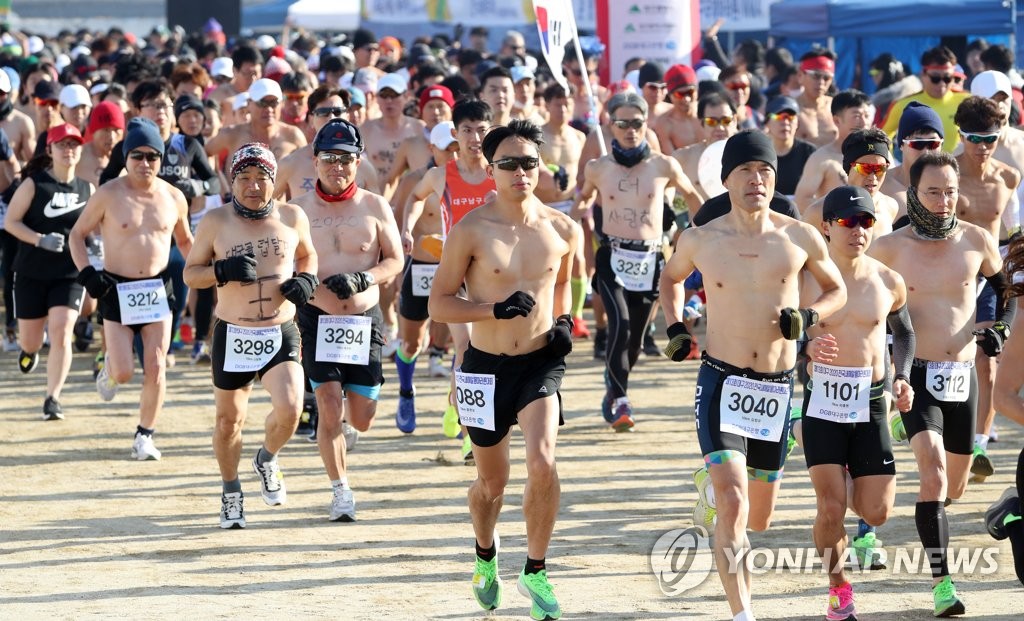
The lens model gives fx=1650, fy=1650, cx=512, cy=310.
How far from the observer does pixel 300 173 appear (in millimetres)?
10672

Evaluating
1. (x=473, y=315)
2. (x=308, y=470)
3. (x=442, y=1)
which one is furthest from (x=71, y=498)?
(x=442, y=1)

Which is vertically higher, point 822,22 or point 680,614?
point 822,22

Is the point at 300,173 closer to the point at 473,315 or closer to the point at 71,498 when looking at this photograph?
the point at 71,498

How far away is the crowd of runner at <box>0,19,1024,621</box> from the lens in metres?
6.52

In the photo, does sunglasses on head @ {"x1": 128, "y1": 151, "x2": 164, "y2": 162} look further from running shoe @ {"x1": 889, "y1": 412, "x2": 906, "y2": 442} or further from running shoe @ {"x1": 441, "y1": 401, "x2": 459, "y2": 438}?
running shoe @ {"x1": 889, "y1": 412, "x2": 906, "y2": 442}

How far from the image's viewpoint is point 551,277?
6.89 meters

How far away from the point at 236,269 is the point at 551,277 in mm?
1682

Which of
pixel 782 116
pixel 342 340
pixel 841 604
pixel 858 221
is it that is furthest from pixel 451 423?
pixel 841 604

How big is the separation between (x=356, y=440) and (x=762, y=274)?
14.2 feet

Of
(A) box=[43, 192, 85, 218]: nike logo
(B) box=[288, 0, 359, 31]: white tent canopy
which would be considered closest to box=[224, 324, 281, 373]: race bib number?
(A) box=[43, 192, 85, 218]: nike logo

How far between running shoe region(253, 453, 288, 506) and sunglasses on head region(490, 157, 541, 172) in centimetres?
257

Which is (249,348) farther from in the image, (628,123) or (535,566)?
(628,123)

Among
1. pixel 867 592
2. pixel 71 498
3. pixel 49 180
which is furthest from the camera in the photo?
pixel 49 180

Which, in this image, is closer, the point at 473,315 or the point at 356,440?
the point at 473,315
